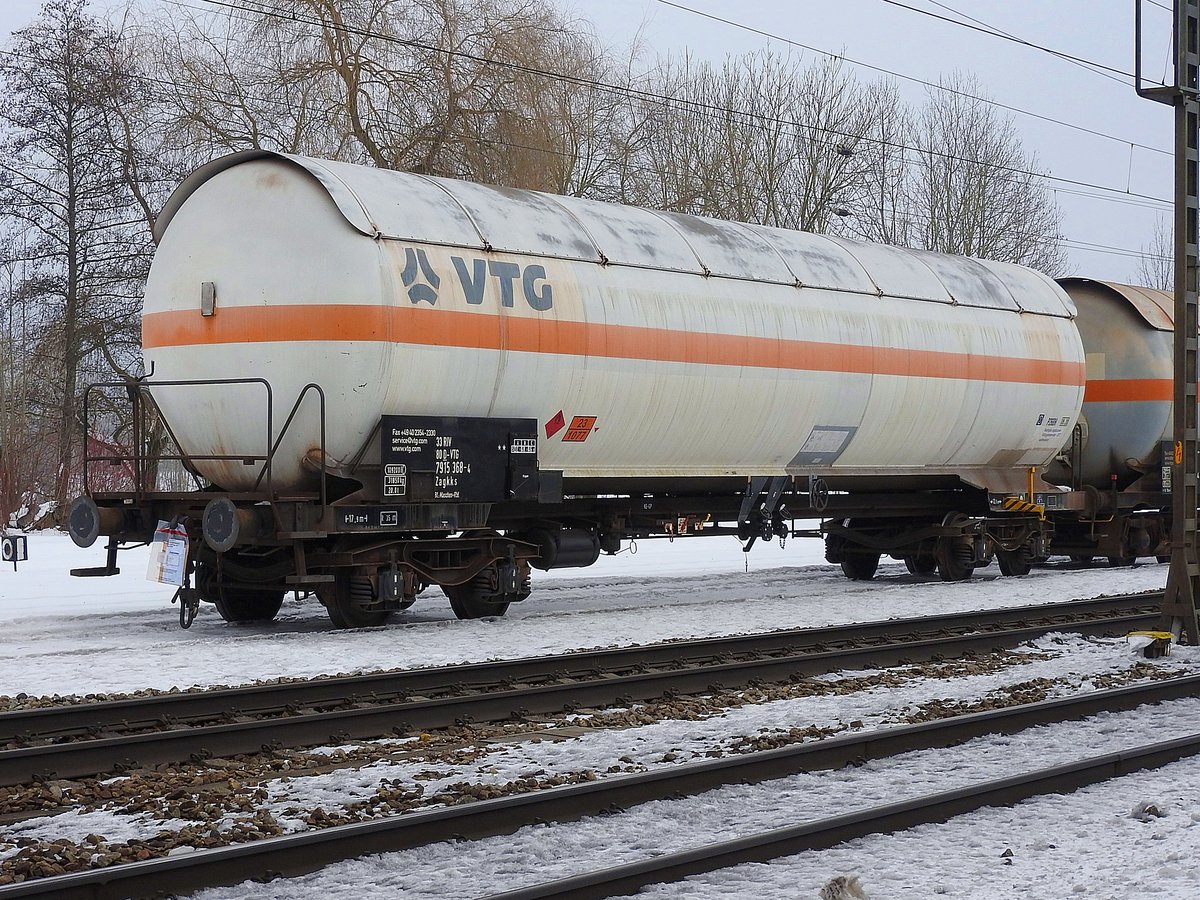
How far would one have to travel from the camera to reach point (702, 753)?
7.37 metres

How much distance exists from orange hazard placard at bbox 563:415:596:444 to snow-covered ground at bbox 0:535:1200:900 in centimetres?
183

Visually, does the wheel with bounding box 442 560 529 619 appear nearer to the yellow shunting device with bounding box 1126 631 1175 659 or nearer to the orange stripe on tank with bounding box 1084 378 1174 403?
the yellow shunting device with bounding box 1126 631 1175 659

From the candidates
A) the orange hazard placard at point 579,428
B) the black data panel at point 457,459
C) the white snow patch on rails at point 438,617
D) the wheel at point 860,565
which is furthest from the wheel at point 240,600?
the wheel at point 860,565

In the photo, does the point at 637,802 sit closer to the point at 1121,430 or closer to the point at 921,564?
the point at 921,564

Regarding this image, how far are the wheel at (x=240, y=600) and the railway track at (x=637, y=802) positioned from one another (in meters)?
7.28

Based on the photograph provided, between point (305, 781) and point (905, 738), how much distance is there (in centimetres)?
329

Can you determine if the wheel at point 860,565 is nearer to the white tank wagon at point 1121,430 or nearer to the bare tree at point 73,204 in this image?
the white tank wagon at point 1121,430

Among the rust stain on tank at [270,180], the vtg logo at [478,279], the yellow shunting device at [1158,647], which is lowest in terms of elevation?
the yellow shunting device at [1158,647]

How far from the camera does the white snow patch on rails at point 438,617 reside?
1038 cm

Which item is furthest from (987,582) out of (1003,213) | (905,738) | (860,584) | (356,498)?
(1003,213)

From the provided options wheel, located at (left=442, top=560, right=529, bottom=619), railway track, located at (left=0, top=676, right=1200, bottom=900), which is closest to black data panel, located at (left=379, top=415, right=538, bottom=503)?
wheel, located at (left=442, top=560, right=529, bottom=619)

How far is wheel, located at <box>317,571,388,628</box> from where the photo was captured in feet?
40.3

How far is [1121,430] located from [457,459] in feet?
38.3

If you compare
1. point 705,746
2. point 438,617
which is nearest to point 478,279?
point 438,617
